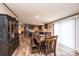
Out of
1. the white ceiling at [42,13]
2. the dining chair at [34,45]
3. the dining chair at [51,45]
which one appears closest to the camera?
the white ceiling at [42,13]

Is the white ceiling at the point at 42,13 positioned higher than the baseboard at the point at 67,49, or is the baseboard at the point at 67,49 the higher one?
the white ceiling at the point at 42,13

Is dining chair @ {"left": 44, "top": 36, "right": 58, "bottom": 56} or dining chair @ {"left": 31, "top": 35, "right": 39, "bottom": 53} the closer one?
dining chair @ {"left": 44, "top": 36, "right": 58, "bottom": 56}

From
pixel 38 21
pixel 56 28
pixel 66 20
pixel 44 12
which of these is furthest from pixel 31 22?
pixel 66 20

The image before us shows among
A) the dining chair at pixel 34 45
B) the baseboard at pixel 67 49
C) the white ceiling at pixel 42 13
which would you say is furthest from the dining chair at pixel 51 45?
the white ceiling at pixel 42 13

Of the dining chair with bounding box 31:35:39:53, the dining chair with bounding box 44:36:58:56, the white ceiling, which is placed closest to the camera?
the white ceiling

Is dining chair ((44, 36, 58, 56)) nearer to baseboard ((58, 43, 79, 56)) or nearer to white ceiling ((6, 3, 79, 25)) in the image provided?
baseboard ((58, 43, 79, 56))

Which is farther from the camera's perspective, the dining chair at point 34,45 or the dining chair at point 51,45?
the dining chair at point 34,45

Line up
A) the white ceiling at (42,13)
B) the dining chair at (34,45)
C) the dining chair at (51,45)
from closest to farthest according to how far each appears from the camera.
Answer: the white ceiling at (42,13)
the dining chair at (51,45)
the dining chair at (34,45)

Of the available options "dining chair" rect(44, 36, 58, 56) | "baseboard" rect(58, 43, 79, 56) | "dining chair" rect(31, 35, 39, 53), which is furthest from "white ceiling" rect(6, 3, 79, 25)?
"baseboard" rect(58, 43, 79, 56)

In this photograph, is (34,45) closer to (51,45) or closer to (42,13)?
(51,45)

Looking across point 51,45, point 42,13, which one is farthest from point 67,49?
point 42,13

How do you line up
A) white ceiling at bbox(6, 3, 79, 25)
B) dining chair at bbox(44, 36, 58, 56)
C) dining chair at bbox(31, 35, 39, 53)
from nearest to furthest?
1. white ceiling at bbox(6, 3, 79, 25)
2. dining chair at bbox(44, 36, 58, 56)
3. dining chair at bbox(31, 35, 39, 53)

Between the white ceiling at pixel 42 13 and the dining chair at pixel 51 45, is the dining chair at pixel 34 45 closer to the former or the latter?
the dining chair at pixel 51 45

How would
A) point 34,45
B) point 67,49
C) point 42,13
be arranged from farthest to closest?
point 34,45, point 67,49, point 42,13
